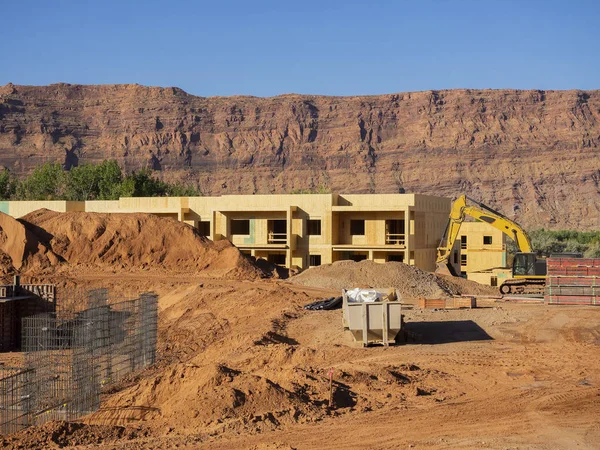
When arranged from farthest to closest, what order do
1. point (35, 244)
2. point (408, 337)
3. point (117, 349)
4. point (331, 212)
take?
point (331, 212) → point (35, 244) → point (408, 337) → point (117, 349)

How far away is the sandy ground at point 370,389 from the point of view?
15.9m

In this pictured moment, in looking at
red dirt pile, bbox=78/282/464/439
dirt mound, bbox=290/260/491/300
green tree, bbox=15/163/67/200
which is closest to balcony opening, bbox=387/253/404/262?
dirt mound, bbox=290/260/491/300

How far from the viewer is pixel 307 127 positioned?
529 feet

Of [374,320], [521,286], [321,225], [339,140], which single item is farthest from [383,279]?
[339,140]

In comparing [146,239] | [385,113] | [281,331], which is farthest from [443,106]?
[281,331]

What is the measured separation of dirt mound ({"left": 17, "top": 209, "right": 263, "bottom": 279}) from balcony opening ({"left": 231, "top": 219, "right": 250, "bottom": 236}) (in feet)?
26.6

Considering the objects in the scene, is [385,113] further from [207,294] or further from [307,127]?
[207,294]

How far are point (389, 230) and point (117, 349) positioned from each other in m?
30.3

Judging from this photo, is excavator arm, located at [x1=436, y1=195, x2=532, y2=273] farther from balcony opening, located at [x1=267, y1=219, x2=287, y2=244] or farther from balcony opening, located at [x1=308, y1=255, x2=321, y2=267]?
balcony opening, located at [x1=267, y1=219, x2=287, y2=244]

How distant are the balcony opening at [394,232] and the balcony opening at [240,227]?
9.38 m

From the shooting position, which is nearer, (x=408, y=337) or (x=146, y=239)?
(x=408, y=337)

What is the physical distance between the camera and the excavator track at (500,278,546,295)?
39594mm

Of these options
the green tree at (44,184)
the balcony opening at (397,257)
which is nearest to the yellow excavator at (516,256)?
the balcony opening at (397,257)

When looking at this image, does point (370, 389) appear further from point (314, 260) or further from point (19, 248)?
point (314, 260)
